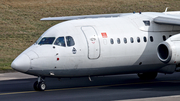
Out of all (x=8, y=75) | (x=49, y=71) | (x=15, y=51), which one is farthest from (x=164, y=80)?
(x=15, y=51)

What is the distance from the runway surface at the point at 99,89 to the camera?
16.6 m

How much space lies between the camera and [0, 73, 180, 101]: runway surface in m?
16.6


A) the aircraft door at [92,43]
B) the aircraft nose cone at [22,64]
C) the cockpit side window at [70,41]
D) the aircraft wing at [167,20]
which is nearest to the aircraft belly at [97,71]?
the aircraft nose cone at [22,64]

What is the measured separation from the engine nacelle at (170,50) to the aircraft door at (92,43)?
2.98m

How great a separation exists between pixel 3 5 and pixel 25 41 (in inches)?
729

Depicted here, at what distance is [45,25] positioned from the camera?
53812 mm

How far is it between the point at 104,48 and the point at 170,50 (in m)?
3.06

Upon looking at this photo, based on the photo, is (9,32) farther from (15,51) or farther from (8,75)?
(8,75)

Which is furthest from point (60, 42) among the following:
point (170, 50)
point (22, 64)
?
point (170, 50)

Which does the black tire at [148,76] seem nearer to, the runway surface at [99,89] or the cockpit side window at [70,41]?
the runway surface at [99,89]

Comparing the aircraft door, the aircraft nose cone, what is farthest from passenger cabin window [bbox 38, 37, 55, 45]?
the aircraft door

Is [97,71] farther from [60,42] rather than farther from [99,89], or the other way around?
[60,42]

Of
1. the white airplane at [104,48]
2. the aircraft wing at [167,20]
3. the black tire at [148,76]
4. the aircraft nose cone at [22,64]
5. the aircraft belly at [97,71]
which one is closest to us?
the aircraft nose cone at [22,64]

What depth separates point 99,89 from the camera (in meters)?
19.0
